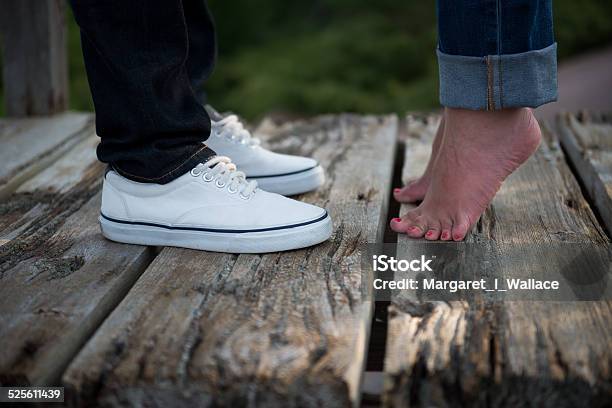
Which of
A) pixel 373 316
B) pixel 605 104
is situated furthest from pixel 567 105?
pixel 373 316

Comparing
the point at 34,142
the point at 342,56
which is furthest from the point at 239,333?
the point at 342,56

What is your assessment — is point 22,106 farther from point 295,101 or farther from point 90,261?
point 295,101

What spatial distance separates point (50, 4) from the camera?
7.60ft

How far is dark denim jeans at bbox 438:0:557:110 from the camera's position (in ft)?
4.12

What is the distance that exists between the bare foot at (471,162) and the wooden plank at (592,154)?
25 centimetres

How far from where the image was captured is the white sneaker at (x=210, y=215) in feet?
4.27

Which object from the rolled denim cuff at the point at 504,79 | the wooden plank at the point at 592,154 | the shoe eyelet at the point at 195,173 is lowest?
the wooden plank at the point at 592,154

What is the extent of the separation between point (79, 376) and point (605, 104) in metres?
3.54

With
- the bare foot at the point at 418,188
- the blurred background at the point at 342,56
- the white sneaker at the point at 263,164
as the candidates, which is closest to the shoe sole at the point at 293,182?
the white sneaker at the point at 263,164

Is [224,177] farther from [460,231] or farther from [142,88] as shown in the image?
[460,231]

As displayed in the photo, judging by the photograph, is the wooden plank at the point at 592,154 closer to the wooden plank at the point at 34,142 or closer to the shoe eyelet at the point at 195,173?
the shoe eyelet at the point at 195,173

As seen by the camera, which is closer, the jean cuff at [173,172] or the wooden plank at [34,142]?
the jean cuff at [173,172]

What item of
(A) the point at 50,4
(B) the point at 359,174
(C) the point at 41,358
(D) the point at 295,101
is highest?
(A) the point at 50,4

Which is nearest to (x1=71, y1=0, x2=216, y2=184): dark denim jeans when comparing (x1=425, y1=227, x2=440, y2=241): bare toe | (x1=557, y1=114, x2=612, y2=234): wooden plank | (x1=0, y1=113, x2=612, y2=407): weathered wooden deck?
(x1=0, y1=113, x2=612, y2=407): weathered wooden deck
